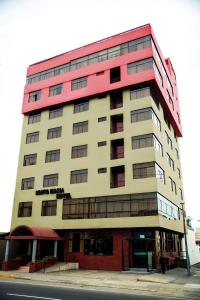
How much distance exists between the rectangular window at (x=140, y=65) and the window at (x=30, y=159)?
18202mm

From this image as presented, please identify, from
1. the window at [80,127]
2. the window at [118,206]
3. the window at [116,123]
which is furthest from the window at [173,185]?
the window at [80,127]

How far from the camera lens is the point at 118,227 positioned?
31.5 metres

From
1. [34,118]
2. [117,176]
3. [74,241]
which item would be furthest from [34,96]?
[74,241]

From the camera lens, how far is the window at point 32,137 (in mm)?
42125

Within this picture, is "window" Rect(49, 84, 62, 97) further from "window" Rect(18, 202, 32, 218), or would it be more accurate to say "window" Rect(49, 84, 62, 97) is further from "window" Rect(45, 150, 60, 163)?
"window" Rect(18, 202, 32, 218)

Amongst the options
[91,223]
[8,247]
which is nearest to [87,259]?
[91,223]

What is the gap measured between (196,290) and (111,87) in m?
27.1

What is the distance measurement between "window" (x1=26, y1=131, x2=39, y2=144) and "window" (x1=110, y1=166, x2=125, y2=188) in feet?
44.9

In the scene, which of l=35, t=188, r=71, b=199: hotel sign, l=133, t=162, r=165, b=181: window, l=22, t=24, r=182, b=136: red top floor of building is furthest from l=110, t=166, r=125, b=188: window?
l=22, t=24, r=182, b=136: red top floor of building

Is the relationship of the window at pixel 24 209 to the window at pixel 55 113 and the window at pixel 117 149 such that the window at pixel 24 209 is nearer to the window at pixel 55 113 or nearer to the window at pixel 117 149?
the window at pixel 55 113

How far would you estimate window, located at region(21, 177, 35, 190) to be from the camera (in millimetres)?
39469

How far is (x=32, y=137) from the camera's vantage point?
42.5 m

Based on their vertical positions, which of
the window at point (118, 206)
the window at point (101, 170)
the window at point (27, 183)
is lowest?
the window at point (118, 206)

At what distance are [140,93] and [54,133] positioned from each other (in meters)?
13.7
